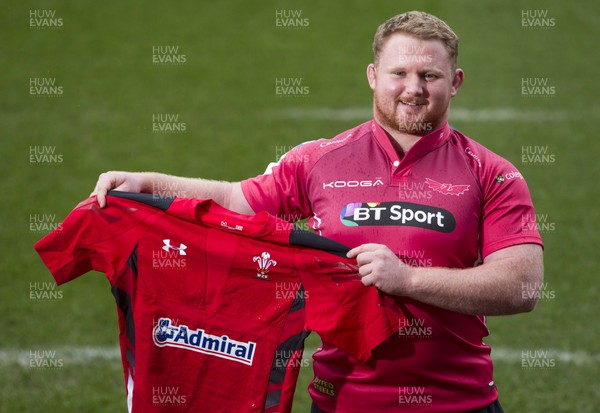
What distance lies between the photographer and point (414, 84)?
3.75m

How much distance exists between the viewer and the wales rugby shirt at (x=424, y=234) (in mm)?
3721

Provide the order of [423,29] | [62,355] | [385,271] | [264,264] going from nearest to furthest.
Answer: [385,271]
[423,29]
[264,264]
[62,355]

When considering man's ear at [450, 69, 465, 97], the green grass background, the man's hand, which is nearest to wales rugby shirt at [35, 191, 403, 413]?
the man's hand

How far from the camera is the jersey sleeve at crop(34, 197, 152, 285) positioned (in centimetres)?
398

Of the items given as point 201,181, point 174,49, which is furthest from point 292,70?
point 201,181

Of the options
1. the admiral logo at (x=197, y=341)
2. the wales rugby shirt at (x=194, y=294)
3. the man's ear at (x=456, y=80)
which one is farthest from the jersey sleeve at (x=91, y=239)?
the man's ear at (x=456, y=80)

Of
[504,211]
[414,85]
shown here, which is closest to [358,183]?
[414,85]

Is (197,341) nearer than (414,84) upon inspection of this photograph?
No

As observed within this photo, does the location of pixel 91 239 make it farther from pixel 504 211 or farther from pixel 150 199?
pixel 504 211

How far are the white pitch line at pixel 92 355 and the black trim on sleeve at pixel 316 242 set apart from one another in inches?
126

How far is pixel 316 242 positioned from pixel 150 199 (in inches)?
28.9

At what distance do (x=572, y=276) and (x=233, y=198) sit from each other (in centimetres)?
448

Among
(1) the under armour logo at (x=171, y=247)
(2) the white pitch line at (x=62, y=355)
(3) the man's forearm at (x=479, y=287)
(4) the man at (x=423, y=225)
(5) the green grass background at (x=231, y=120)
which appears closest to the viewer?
(3) the man's forearm at (x=479, y=287)

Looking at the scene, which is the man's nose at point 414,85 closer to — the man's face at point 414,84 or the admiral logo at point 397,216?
the man's face at point 414,84
